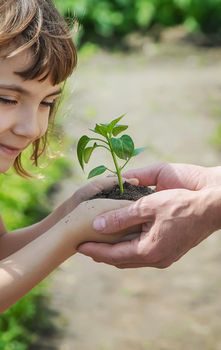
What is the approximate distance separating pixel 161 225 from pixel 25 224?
2.19m

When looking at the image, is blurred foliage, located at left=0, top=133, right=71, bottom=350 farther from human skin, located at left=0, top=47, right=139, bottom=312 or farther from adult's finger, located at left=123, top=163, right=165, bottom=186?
human skin, located at left=0, top=47, right=139, bottom=312

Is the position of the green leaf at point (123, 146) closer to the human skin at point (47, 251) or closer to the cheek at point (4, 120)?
the human skin at point (47, 251)

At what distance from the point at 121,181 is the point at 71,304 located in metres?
2.01

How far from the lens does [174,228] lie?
2.72m

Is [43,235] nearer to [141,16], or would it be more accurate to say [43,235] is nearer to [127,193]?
[127,193]

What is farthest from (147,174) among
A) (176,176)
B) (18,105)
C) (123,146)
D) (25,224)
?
(25,224)

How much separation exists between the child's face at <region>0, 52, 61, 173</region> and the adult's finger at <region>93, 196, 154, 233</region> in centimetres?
32

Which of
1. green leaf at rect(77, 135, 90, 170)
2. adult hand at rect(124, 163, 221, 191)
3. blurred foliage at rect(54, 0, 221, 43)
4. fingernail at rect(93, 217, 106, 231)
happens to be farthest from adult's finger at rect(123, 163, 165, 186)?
blurred foliage at rect(54, 0, 221, 43)

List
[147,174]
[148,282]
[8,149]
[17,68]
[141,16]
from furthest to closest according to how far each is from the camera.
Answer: [141,16] < [148,282] < [147,174] < [8,149] < [17,68]

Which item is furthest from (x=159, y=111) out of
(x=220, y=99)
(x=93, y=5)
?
(x=93, y=5)

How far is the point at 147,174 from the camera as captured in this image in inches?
116

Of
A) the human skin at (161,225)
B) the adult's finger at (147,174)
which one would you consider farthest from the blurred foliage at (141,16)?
the human skin at (161,225)

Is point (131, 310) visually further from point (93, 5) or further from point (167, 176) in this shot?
point (93, 5)

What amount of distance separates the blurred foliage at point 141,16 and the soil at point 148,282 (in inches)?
101
